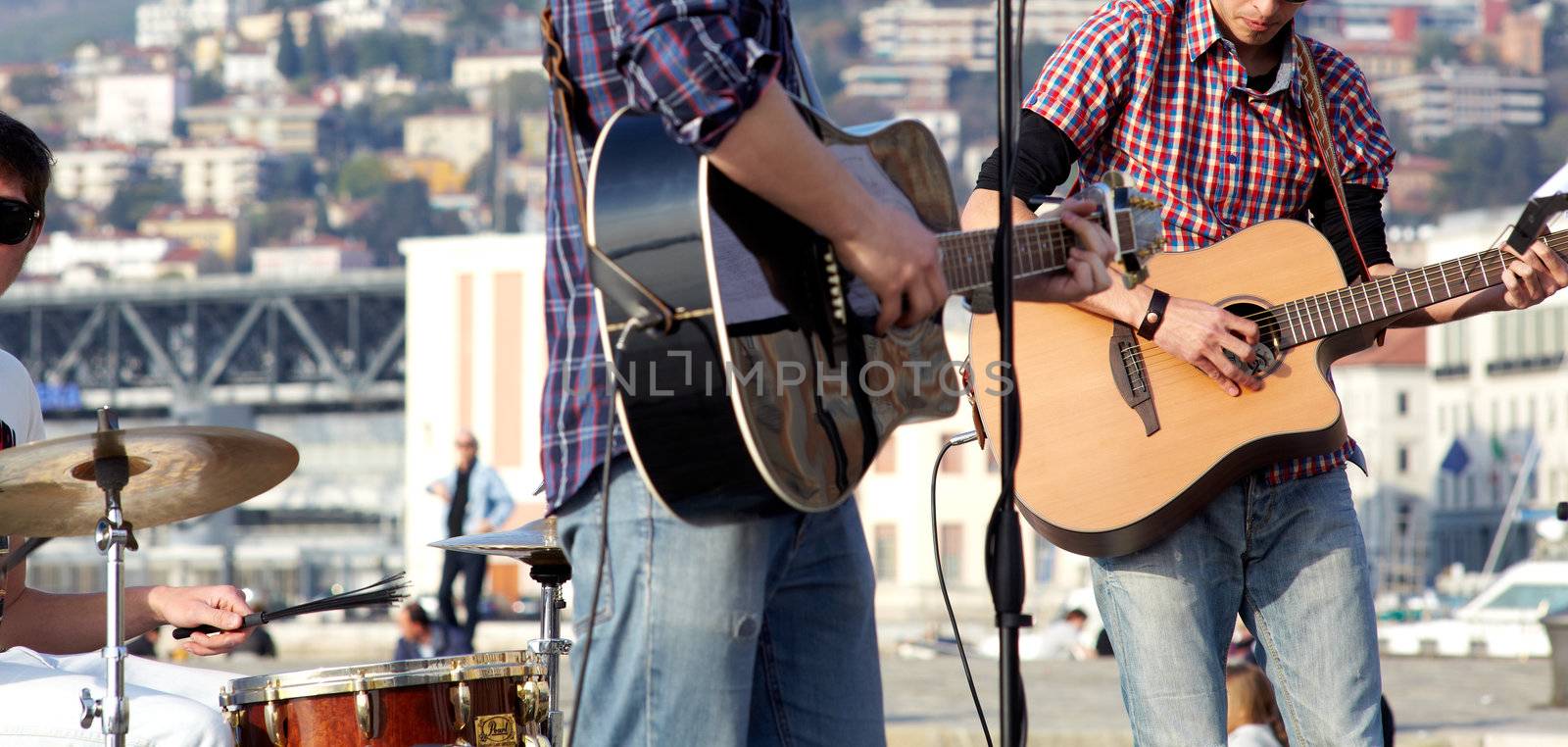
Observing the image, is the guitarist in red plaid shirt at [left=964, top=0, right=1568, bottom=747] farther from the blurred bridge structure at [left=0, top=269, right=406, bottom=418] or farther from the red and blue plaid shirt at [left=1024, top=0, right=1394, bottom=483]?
the blurred bridge structure at [left=0, top=269, right=406, bottom=418]

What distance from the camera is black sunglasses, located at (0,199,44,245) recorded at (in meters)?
3.74

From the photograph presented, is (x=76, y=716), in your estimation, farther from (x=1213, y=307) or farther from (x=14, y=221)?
(x=1213, y=307)

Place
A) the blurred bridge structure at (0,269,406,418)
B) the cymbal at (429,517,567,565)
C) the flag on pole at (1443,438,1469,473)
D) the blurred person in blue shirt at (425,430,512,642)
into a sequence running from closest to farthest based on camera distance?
the cymbal at (429,517,567,565) < the blurred person in blue shirt at (425,430,512,642) < the flag on pole at (1443,438,1469,473) < the blurred bridge structure at (0,269,406,418)

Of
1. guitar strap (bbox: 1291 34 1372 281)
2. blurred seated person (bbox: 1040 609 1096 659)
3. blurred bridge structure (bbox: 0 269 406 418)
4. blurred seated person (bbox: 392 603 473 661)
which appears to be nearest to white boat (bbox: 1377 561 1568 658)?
blurred seated person (bbox: 1040 609 1096 659)

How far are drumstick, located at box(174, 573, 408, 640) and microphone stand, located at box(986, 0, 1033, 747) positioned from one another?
141 centimetres

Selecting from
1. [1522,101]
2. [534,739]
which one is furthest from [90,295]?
[1522,101]

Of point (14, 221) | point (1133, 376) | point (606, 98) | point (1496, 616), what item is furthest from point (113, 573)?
point (1496, 616)

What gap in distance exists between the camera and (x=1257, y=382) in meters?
3.67

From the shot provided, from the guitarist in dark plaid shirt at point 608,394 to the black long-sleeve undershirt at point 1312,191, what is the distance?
3.72ft

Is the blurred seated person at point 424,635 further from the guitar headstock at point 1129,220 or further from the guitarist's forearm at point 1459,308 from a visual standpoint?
the guitar headstock at point 1129,220

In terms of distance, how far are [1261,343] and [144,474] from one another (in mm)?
2011

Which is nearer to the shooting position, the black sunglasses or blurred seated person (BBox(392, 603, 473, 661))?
the black sunglasses

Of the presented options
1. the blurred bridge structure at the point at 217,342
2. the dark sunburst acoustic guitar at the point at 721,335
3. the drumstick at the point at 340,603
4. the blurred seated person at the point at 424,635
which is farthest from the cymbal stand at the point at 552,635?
the blurred bridge structure at the point at 217,342

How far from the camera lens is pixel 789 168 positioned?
245cm
